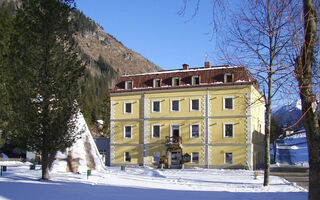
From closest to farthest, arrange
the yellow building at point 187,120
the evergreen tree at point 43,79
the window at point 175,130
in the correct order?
the evergreen tree at point 43,79
the yellow building at point 187,120
the window at point 175,130

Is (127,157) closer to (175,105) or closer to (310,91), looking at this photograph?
(175,105)

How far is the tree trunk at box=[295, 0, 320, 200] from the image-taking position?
6219mm

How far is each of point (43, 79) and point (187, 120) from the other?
21375mm

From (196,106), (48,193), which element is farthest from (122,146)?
(48,193)

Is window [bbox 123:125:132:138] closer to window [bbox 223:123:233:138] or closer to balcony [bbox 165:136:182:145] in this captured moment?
balcony [bbox 165:136:182:145]

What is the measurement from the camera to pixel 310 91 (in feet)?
Result: 21.8

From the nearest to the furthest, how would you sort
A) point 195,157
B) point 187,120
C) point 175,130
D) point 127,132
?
point 195,157 → point 187,120 → point 175,130 → point 127,132

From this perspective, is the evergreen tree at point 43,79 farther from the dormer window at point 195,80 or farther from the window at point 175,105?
the window at point 175,105

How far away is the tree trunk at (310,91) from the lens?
622cm

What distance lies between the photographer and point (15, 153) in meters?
54.3

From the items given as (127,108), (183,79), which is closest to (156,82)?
(183,79)

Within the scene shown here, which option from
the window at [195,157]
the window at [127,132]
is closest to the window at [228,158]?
the window at [195,157]

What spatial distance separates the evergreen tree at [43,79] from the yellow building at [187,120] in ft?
63.4

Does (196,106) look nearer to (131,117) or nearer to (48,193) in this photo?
(131,117)
